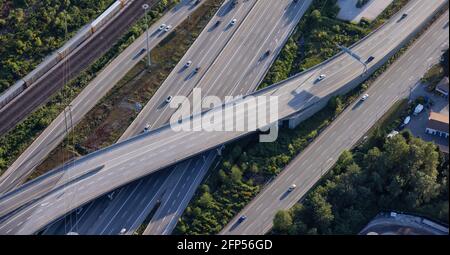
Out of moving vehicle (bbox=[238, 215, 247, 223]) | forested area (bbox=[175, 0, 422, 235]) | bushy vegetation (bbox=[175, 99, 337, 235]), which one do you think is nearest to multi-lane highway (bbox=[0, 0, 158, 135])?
forested area (bbox=[175, 0, 422, 235])

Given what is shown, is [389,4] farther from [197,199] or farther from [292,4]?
[197,199]

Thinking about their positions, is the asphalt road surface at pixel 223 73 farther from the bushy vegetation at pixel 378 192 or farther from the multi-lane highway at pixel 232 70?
the bushy vegetation at pixel 378 192

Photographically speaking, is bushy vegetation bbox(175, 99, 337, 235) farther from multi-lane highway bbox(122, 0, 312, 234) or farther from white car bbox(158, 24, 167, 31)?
white car bbox(158, 24, 167, 31)

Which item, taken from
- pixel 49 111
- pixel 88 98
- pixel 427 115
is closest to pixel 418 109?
pixel 427 115

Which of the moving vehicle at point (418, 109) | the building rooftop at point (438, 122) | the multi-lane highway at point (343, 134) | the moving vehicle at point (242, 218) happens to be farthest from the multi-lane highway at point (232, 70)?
the building rooftop at point (438, 122)

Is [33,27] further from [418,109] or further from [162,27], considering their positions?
[418,109]

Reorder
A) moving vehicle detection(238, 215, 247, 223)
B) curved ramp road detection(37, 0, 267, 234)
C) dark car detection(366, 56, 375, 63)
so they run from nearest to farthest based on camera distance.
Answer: moving vehicle detection(238, 215, 247, 223), curved ramp road detection(37, 0, 267, 234), dark car detection(366, 56, 375, 63)

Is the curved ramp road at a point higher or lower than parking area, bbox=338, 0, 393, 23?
lower

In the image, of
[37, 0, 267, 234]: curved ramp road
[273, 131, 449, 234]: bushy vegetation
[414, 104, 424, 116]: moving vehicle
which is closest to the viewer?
[273, 131, 449, 234]: bushy vegetation
